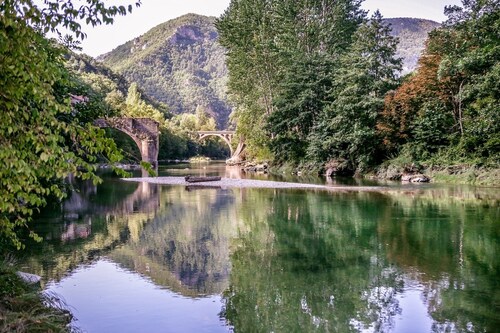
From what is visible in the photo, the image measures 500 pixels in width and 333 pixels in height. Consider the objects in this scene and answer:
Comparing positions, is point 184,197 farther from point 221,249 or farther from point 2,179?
point 2,179

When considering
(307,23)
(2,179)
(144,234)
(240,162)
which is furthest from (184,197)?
(240,162)

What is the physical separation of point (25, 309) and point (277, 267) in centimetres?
586

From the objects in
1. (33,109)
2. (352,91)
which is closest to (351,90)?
(352,91)

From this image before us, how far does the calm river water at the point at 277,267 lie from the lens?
8391 mm

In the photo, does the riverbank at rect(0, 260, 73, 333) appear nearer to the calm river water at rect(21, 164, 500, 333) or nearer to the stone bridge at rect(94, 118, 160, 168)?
the calm river water at rect(21, 164, 500, 333)

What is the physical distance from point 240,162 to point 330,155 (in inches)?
1243

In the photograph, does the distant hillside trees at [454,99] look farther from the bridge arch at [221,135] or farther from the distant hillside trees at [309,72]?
the bridge arch at [221,135]

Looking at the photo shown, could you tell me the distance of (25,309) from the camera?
23.2 ft

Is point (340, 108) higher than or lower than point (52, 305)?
higher

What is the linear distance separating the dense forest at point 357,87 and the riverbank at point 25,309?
27371 mm

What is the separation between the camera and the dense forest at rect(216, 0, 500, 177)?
3216 centimetres

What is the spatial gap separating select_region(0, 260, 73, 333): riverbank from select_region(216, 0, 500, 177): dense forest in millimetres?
27371

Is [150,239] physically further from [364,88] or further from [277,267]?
[364,88]

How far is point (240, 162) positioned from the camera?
7506cm
